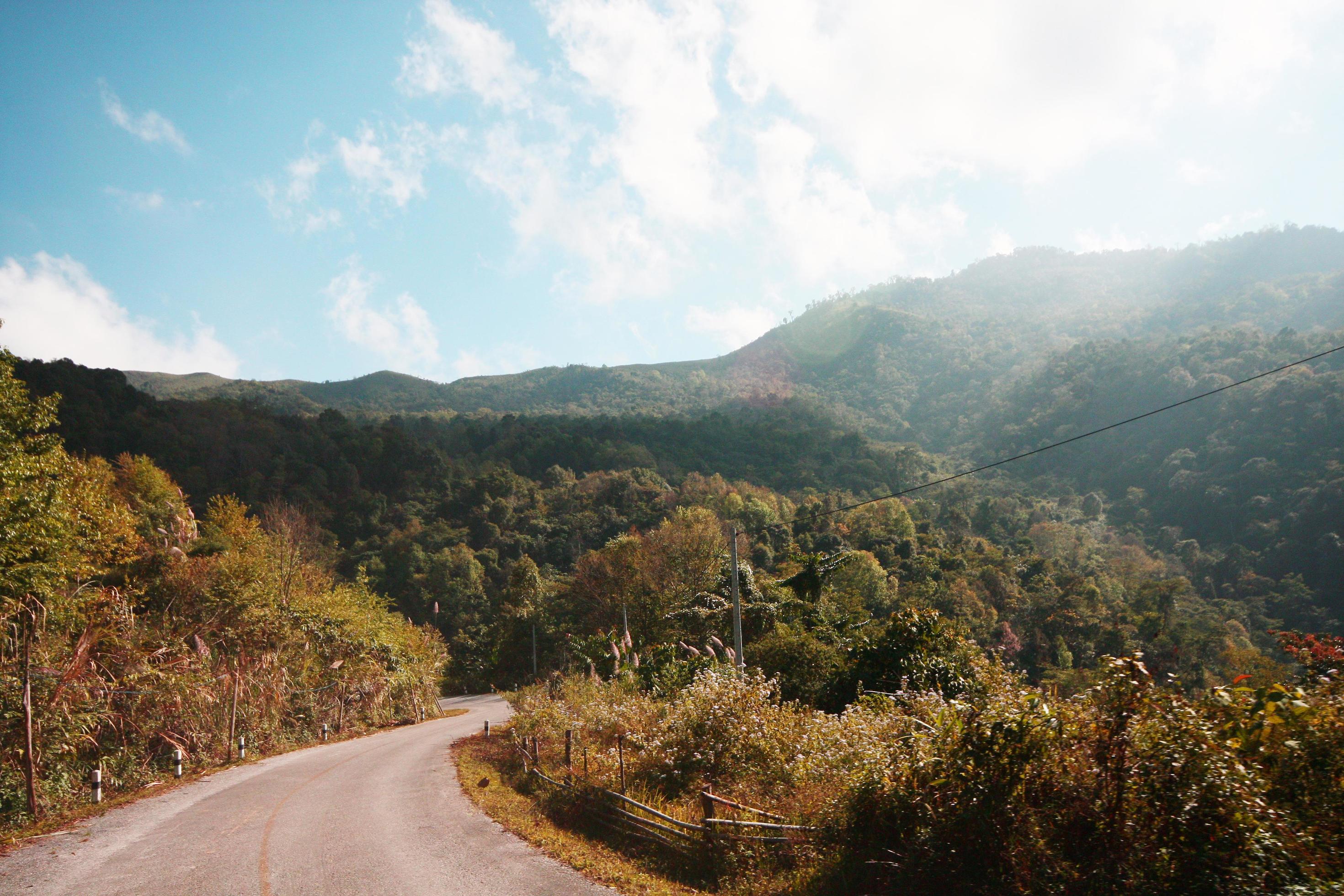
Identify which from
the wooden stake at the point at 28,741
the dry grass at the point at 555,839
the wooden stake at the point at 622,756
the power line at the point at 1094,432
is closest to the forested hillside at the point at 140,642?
the wooden stake at the point at 28,741

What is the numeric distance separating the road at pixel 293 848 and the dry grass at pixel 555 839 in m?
0.25

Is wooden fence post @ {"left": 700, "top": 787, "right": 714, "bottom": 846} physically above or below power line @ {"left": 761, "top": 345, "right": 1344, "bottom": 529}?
below

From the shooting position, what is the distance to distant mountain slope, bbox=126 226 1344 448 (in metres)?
143

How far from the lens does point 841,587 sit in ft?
188

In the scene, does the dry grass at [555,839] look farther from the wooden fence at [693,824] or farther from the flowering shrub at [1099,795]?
the flowering shrub at [1099,795]

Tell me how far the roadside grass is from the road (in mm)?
229

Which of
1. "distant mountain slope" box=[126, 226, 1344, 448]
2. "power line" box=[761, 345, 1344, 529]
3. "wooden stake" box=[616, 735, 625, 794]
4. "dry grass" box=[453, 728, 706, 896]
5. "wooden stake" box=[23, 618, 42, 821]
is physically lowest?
"dry grass" box=[453, 728, 706, 896]

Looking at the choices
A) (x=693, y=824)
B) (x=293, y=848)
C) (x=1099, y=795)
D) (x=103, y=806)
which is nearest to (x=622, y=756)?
(x=693, y=824)

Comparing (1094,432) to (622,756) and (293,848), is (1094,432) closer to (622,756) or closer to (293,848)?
(622,756)

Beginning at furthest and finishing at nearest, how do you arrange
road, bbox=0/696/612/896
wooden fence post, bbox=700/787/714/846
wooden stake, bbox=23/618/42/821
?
wooden stake, bbox=23/618/42/821 < wooden fence post, bbox=700/787/714/846 < road, bbox=0/696/612/896

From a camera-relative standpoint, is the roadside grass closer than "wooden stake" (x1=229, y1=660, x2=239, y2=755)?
Yes

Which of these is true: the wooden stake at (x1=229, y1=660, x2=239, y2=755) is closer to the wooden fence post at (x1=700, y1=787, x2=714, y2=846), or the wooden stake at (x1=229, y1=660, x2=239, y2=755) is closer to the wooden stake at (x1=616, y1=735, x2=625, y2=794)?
the wooden stake at (x1=616, y1=735, x2=625, y2=794)

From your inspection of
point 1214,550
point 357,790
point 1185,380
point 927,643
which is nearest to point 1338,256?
point 1185,380

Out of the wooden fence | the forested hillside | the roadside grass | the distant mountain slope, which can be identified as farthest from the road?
the distant mountain slope
